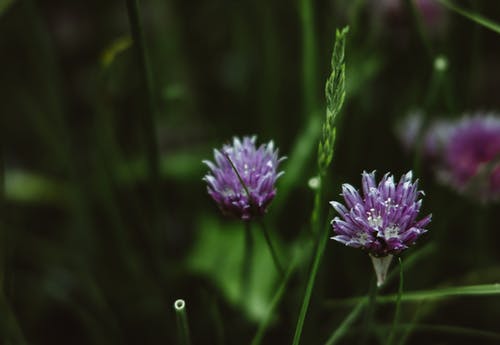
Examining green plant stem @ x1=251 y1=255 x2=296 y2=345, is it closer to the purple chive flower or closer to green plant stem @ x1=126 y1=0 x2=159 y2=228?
green plant stem @ x1=126 y1=0 x2=159 y2=228

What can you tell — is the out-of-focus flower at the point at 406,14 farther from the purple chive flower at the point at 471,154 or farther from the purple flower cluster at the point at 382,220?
the purple flower cluster at the point at 382,220

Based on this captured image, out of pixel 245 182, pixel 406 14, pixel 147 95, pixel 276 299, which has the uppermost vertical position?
pixel 406 14

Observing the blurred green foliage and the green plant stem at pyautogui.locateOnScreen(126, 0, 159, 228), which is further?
the blurred green foliage

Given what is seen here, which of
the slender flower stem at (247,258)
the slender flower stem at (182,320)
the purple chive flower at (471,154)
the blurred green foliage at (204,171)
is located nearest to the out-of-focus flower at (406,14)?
the blurred green foliage at (204,171)

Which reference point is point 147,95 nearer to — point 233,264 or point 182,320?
point 182,320

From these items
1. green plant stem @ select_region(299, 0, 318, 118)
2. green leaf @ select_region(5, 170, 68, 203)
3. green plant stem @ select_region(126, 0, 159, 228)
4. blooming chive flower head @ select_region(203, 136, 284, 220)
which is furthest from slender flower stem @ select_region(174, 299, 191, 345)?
green leaf @ select_region(5, 170, 68, 203)

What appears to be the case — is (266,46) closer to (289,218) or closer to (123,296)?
(289,218)

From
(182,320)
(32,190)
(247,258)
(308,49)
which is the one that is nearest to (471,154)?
(308,49)
